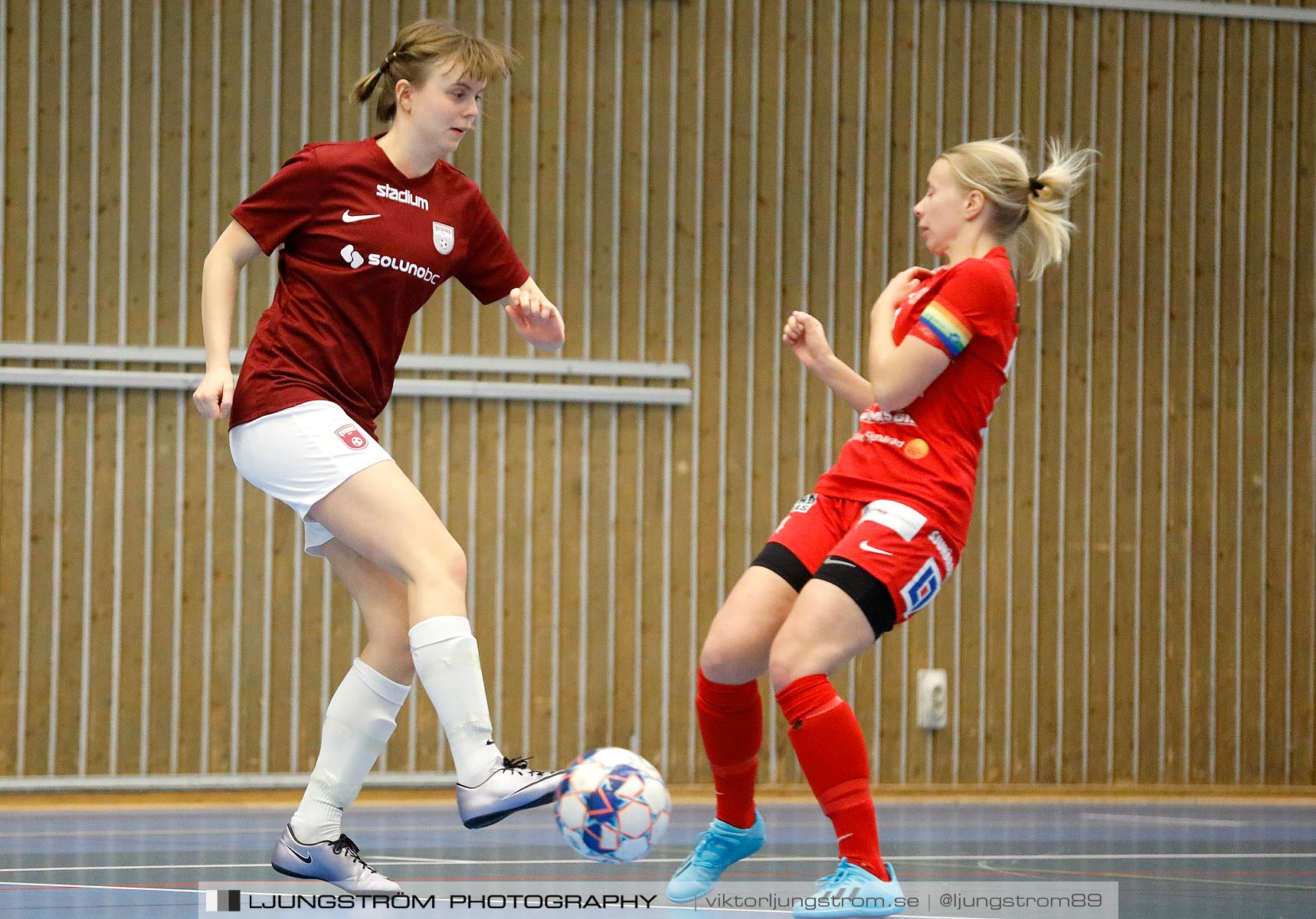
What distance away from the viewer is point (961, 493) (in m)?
3.12

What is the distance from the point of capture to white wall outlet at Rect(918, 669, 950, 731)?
7.53 meters

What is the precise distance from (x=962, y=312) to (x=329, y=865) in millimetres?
1649

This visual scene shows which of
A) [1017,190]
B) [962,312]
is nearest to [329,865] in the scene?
[962,312]

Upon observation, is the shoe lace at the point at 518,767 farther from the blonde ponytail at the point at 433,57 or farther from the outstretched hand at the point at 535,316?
the blonde ponytail at the point at 433,57

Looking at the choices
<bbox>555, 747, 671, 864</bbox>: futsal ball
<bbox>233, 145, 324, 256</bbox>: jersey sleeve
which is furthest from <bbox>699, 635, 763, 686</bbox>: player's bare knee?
<bbox>233, 145, 324, 256</bbox>: jersey sleeve

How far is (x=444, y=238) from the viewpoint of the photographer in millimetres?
3160

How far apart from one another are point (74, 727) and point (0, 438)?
132 centimetres

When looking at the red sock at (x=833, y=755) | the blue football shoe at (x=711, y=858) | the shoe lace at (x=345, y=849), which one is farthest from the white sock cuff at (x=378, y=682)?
the red sock at (x=833, y=755)

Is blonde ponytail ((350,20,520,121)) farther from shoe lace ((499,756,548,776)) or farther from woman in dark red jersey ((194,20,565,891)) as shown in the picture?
shoe lace ((499,756,548,776))

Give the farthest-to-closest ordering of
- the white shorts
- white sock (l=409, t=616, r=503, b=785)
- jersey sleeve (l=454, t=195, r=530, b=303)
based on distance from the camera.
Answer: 1. jersey sleeve (l=454, t=195, r=530, b=303)
2. the white shorts
3. white sock (l=409, t=616, r=503, b=785)

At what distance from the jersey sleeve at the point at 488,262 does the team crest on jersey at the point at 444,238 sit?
10cm

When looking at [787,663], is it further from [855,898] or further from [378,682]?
[378,682]

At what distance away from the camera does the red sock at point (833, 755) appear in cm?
294

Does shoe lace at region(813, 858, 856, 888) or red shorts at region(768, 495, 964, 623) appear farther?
red shorts at region(768, 495, 964, 623)
